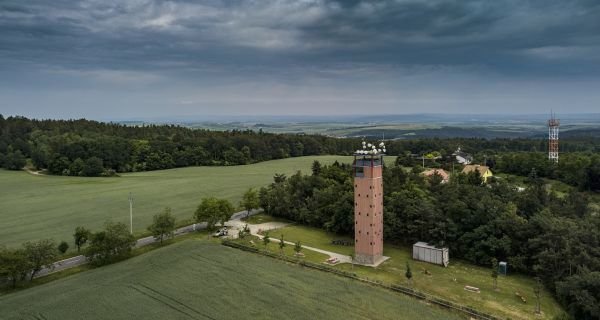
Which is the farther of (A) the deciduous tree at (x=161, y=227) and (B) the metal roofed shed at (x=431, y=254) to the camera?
(A) the deciduous tree at (x=161, y=227)

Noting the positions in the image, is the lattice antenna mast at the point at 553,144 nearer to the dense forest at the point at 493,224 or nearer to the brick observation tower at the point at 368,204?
the dense forest at the point at 493,224

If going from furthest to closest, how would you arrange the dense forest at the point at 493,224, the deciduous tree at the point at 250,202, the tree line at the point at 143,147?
the tree line at the point at 143,147, the deciduous tree at the point at 250,202, the dense forest at the point at 493,224

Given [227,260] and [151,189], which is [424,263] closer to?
[227,260]

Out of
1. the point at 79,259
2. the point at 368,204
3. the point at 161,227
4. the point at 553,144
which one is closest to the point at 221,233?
the point at 161,227

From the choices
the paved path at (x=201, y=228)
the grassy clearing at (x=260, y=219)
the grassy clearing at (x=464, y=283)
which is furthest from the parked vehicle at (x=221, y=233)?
the grassy clearing at (x=464, y=283)

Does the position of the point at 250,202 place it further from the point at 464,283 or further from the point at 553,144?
the point at 553,144
